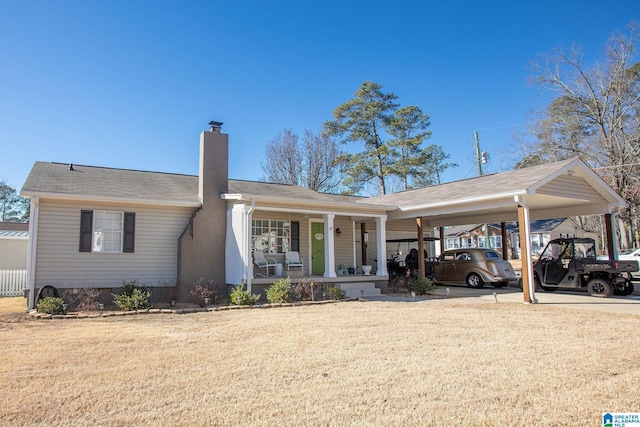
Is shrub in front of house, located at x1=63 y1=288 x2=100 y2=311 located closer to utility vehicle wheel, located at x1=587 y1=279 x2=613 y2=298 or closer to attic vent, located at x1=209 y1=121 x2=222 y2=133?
attic vent, located at x1=209 y1=121 x2=222 y2=133

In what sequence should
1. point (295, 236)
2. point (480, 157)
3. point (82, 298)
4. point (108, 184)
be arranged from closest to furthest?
point (82, 298), point (108, 184), point (295, 236), point (480, 157)

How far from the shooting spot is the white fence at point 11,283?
44.8 feet

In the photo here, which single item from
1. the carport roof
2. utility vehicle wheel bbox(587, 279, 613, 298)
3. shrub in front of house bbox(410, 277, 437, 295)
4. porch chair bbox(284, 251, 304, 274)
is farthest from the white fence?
utility vehicle wheel bbox(587, 279, 613, 298)

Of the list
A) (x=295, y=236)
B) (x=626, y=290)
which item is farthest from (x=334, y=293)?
(x=626, y=290)

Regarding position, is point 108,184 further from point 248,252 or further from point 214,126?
point 248,252

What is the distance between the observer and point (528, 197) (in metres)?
13.0

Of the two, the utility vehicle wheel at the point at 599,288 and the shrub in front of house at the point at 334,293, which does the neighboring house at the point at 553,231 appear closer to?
the utility vehicle wheel at the point at 599,288

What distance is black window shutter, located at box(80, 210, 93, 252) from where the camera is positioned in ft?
35.8

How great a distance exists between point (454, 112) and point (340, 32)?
1338 centimetres

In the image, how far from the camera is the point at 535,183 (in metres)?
11.2

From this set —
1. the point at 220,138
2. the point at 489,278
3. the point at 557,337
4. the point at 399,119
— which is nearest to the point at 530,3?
the point at 489,278

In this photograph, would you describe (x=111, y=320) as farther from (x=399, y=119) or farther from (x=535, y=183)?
(x=399, y=119)

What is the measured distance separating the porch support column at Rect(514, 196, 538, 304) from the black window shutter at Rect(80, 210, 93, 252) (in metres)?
11.4

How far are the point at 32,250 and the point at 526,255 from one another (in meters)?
12.7
